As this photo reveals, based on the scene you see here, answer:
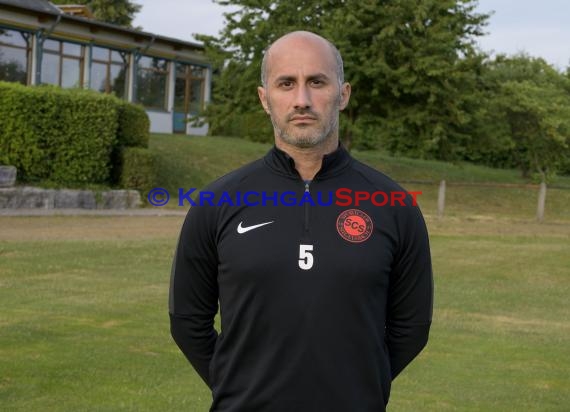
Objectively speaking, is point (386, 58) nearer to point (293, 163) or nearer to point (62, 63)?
point (62, 63)

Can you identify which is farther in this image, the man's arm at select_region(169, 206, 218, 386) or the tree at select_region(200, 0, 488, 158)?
the tree at select_region(200, 0, 488, 158)

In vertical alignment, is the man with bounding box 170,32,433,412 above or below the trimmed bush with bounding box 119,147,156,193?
above

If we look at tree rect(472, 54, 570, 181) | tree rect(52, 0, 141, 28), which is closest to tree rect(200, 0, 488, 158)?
tree rect(472, 54, 570, 181)

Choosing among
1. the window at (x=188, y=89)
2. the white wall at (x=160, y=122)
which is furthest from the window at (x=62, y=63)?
the window at (x=188, y=89)

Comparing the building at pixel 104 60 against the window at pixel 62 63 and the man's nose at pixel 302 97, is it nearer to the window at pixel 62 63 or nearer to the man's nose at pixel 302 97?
the window at pixel 62 63

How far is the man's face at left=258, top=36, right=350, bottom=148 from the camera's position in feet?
10.6

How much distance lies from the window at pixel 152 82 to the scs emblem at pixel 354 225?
118ft

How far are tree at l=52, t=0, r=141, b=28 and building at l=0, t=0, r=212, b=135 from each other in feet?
63.2

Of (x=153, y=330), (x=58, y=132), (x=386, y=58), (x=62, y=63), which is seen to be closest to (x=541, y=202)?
(x=386, y=58)

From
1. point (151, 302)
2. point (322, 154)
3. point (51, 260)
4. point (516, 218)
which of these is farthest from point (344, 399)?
point (516, 218)

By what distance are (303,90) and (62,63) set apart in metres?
33.4

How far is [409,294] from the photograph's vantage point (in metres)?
3.36

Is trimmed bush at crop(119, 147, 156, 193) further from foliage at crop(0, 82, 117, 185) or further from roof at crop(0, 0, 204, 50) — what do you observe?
roof at crop(0, 0, 204, 50)

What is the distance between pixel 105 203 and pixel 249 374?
2175 cm
